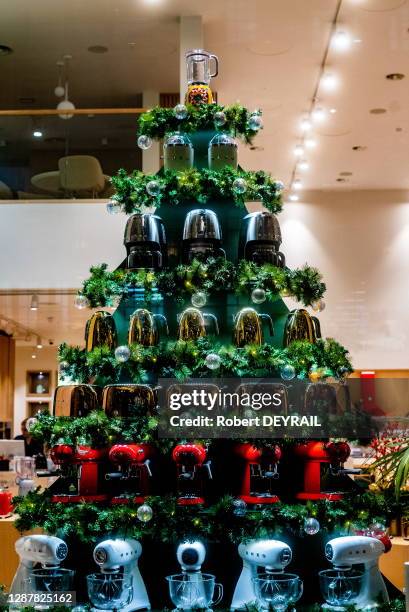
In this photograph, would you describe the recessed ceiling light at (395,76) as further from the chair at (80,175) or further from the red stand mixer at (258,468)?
the red stand mixer at (258,468)

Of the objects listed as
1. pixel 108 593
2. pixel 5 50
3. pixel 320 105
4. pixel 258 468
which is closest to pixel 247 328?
pixel 258 468

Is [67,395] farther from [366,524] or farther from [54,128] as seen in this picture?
[54,128]

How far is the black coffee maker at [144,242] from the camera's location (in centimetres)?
267

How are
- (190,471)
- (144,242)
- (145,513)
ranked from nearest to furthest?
(145,513), (190,471), (144,242)

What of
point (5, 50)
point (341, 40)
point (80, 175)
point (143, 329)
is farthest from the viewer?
point (5, 50)

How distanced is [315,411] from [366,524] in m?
0.37

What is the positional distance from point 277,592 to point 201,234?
112 cm

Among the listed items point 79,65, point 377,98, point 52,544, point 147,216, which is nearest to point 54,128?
point 79,65

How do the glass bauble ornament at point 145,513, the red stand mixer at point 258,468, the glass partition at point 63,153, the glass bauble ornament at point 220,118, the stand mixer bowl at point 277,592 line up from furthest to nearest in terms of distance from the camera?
the glass partition at point 63,153
the glass bauble ornament at point 220,118
the red stand mixer at point 258,468
the glass bauble ornament at point 145,513
the stand mixer bowl at point 277,592

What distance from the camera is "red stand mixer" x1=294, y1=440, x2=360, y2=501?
8.15ft

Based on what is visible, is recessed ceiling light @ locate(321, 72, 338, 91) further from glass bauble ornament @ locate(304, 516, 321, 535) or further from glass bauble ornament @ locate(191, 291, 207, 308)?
glass bauble ornament @ locate(304, 516, 321, 535)

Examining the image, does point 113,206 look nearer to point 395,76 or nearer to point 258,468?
point 258,468

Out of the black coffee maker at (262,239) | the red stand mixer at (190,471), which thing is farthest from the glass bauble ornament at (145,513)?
the black coffee maker at (262,239)

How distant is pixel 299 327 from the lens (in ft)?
8.63
